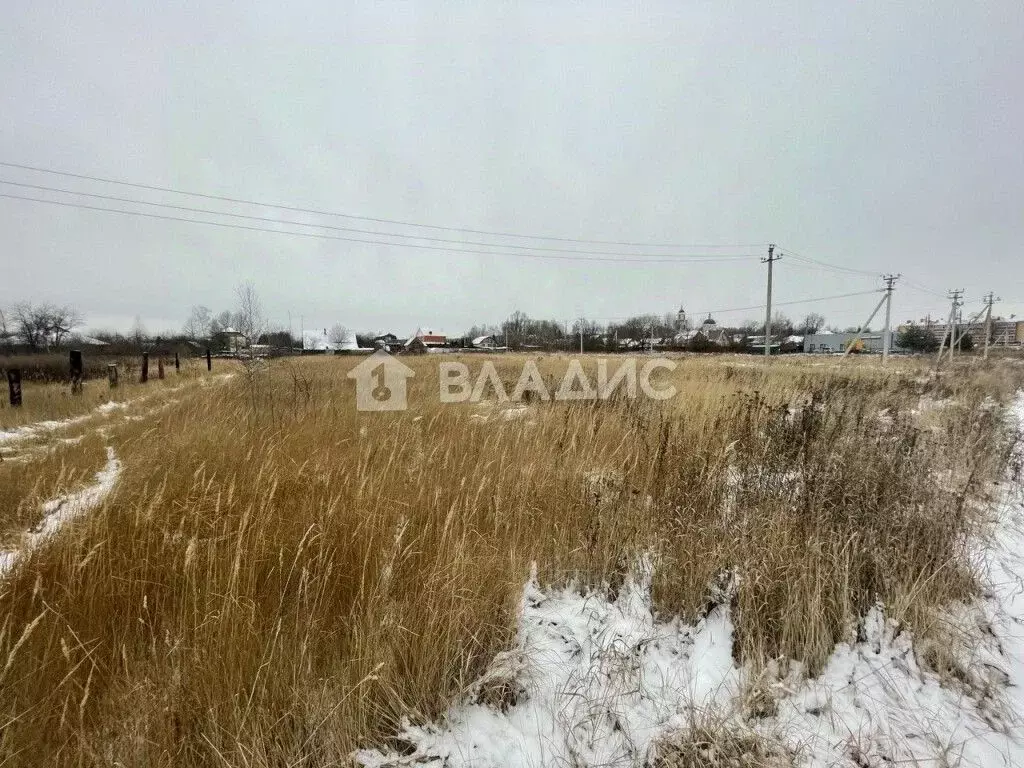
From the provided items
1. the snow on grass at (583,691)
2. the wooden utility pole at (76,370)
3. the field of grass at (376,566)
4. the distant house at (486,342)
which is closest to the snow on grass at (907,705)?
the field of grass at (376,566)

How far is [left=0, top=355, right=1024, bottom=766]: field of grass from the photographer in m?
1.15

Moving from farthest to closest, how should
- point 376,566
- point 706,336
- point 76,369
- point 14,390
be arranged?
point 706,336
point 76,369
point 14,390
point 376,566

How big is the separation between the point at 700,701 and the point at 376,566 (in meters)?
1.41

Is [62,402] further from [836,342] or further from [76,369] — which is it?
[836,342]

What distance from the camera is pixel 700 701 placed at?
1331mm

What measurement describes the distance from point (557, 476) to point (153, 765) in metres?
2.36

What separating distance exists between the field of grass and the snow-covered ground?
9cm

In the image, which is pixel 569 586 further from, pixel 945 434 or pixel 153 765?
pixel 945 434

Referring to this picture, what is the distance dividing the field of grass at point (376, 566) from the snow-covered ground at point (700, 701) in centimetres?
9

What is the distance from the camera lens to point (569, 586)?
1.94 meters

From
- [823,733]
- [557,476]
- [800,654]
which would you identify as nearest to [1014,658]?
[800,654]

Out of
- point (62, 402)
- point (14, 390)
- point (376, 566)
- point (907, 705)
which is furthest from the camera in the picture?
point (62, 402)

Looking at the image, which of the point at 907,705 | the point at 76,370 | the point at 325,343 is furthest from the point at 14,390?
the point at 325,343

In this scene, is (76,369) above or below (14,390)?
above
